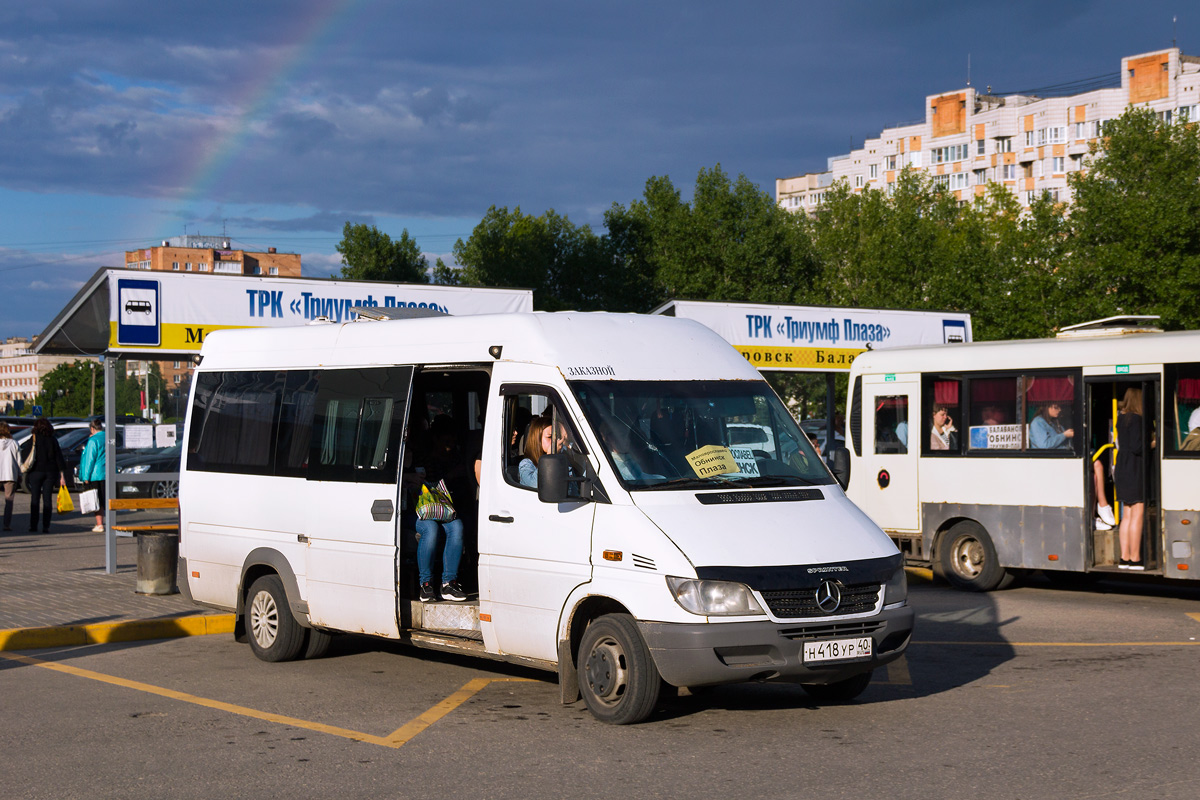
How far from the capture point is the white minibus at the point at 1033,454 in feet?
43.1

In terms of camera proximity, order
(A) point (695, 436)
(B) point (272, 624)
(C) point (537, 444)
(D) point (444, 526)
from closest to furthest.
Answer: (A) point (695, 436), (C) point (537, 444), (D) point (444, 526), (B) point (272, 624)

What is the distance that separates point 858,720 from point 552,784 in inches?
87.5

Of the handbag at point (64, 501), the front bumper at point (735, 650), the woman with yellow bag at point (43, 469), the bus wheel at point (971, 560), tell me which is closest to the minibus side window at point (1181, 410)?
the bus wheel at point (971, 560)

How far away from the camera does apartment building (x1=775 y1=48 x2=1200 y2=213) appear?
319 feet

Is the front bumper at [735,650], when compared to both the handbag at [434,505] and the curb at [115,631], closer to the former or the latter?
the handbag at [434,505]

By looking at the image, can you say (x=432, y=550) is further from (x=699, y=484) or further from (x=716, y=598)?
(x=716, y=598)

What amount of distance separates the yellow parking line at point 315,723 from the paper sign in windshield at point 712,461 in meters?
2.19

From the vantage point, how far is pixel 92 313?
15.5m

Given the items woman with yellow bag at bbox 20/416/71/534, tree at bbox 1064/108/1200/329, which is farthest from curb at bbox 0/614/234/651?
tree at bbox 1064/108/1200/329

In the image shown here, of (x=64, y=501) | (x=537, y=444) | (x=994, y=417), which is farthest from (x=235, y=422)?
(x=64, y=501)

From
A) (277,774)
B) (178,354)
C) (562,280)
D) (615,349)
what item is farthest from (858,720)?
(562,280)

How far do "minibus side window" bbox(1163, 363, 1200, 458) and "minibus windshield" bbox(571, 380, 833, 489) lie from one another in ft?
20.0

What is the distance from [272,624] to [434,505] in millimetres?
1925

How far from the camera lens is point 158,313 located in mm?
15859
